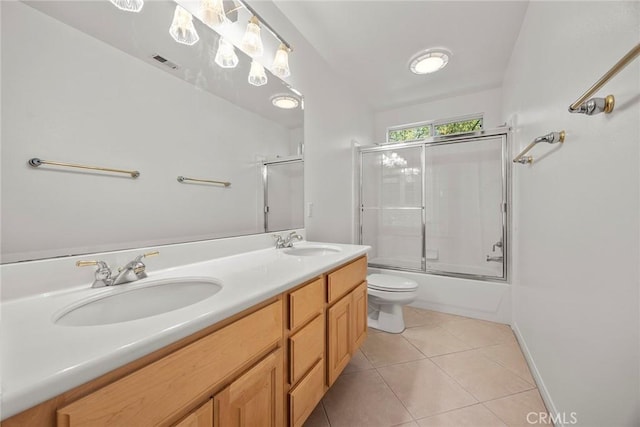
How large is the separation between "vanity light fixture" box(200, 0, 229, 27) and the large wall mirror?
9 cm

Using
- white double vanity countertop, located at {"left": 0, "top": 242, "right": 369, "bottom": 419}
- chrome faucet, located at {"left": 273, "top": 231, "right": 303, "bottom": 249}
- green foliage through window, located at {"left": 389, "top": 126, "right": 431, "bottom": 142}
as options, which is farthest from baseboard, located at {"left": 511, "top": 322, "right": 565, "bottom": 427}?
green foliage through window, located at {"left": 389, "top": 126, "right": 431, "bottom": 142}

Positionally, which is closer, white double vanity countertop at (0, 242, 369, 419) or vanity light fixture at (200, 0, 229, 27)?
white double vanity countertop at (0, 242, 369, 419)

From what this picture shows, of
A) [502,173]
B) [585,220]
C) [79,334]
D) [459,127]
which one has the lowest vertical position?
[79,334]

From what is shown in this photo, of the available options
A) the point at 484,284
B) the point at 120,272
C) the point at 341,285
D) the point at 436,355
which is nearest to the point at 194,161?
the point at 120,272

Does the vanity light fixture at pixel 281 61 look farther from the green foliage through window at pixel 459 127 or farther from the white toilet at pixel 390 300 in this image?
the green foliage through window at pixel 459 127

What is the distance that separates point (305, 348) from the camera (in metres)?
1.00

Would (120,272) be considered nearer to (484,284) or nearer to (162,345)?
(162,345)

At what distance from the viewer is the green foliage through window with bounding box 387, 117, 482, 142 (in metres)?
3.12

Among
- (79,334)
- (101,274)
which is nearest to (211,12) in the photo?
(101,274)

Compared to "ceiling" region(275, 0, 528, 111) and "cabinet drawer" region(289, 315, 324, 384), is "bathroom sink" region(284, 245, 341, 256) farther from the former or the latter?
"ceiling" region(275, 0, 528, 111)

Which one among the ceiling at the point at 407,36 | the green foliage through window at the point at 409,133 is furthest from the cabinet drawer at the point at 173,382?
the green foliage through window at the point at 409,133

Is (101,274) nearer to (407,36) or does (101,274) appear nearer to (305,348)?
(305,348)

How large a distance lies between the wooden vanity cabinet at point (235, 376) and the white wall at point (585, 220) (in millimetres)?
966

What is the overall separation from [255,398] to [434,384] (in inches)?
48.6
